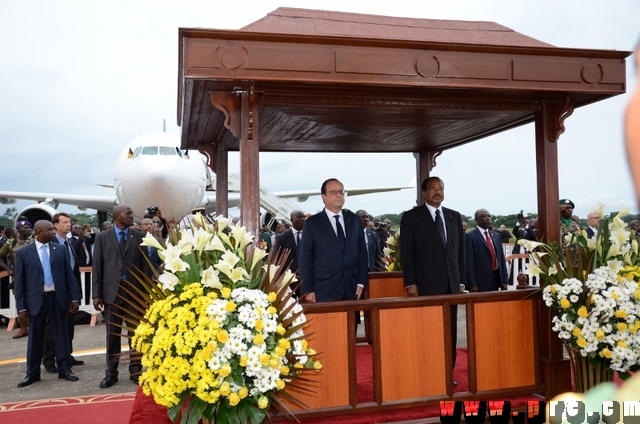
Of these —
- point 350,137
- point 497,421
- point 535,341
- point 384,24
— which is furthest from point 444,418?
point 350,137

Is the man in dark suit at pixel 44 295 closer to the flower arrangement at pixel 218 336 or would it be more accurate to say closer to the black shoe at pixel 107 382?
the black shoe at pixel 107 382

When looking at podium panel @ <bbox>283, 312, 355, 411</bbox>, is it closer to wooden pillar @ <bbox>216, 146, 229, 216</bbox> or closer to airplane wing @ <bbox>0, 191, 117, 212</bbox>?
wooden pillar @ <bbox>216, 146, 229, 216</bbox>

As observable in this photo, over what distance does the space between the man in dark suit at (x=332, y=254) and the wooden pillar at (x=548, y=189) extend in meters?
1.49

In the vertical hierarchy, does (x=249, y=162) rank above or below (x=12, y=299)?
above

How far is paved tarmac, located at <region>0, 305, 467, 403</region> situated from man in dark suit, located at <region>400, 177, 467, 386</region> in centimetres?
311

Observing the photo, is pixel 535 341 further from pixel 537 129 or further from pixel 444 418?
pixel 537 129

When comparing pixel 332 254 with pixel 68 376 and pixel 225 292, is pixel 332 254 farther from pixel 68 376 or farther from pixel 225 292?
pixel 68 376

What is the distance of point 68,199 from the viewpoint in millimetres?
20797

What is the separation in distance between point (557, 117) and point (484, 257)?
2.50m

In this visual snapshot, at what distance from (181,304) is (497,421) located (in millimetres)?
2264

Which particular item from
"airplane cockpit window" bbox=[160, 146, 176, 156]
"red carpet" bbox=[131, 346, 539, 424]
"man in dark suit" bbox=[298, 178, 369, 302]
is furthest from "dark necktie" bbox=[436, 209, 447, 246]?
"airplane cockpit window" bbox=[160, 146, 176, 156]

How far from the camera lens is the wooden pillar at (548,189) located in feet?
15.1

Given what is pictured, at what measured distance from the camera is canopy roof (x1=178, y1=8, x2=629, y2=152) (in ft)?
12.7

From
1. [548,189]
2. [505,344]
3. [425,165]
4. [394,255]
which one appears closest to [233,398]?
[505,344]
